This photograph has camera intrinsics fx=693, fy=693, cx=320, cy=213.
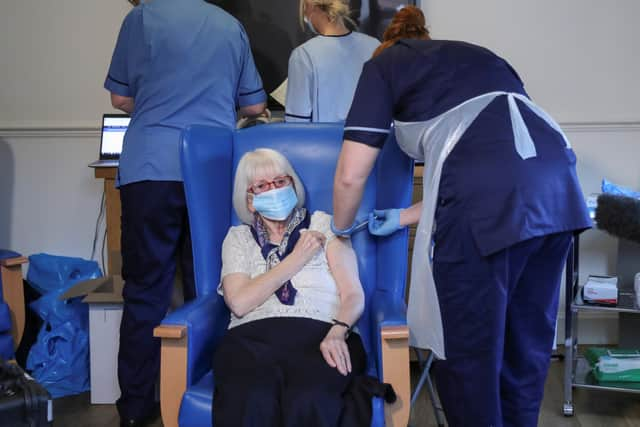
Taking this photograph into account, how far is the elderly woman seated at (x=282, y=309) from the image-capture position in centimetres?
150

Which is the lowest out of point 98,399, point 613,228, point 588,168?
point 98,399

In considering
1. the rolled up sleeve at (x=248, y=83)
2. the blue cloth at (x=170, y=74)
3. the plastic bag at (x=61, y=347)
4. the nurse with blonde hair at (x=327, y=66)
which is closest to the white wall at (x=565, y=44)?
the nurse with blonde hair at (x=327, y=66)

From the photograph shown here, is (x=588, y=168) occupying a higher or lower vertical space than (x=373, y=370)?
higher

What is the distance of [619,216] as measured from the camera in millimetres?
2123

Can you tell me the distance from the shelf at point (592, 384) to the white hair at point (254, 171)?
119 centimetres

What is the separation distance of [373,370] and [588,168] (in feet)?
5.69

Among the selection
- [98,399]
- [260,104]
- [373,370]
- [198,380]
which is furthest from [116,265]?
[373,370]

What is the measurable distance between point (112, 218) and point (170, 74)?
0.78 m

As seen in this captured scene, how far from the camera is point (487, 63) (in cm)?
150

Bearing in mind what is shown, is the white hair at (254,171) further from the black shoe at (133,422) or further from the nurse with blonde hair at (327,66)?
the black shoe at (133,422)

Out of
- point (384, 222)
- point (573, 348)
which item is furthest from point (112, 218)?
point (573, 348)

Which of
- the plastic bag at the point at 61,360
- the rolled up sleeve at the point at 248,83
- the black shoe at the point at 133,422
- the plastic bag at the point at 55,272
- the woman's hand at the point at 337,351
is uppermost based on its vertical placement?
the rolled up sleeve at the point at 248,83

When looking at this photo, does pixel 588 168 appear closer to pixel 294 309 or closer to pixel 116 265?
pixel 294 309

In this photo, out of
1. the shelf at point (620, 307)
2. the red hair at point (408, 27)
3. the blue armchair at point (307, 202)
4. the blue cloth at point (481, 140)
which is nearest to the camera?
the blue cloth at point (481, 140)
